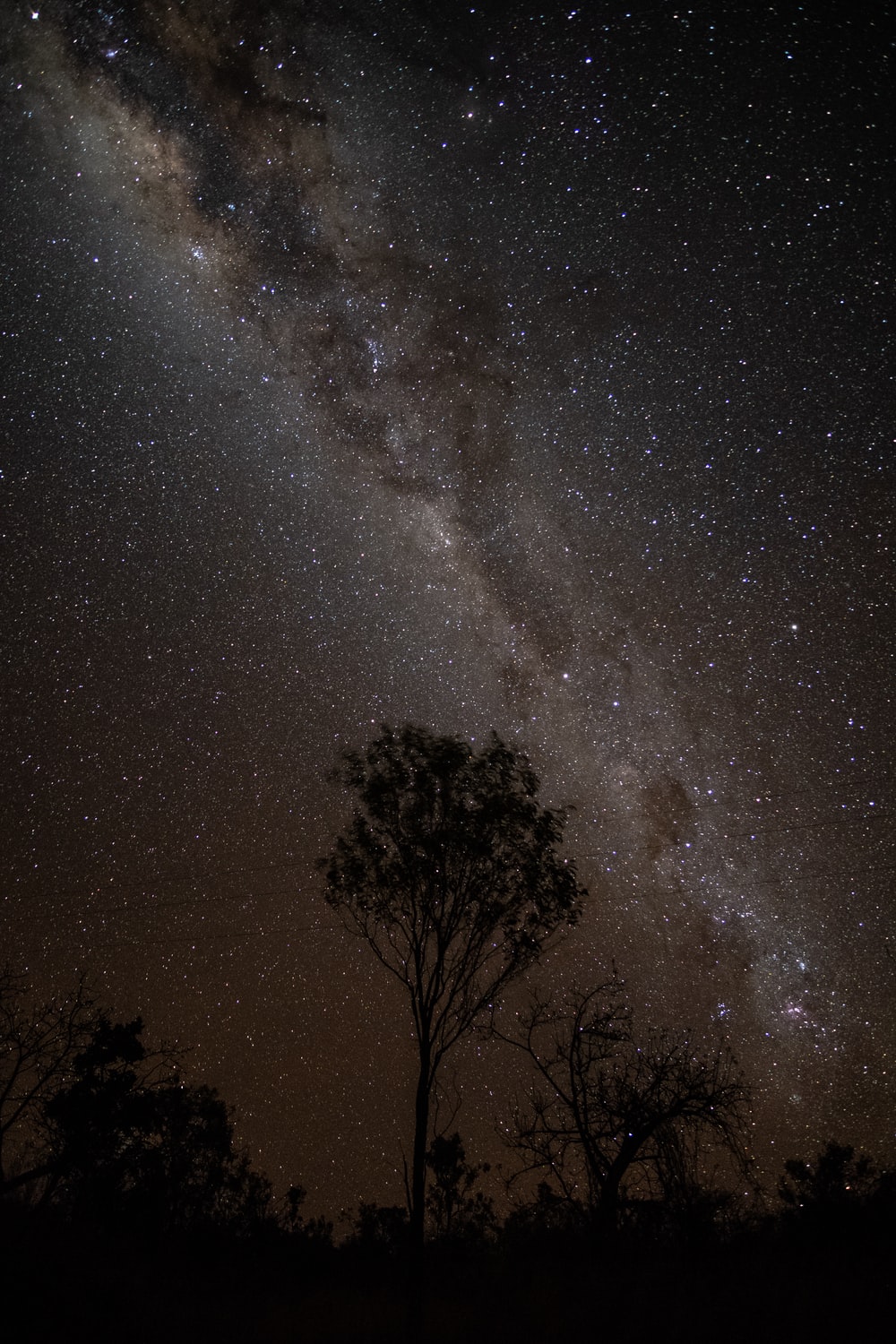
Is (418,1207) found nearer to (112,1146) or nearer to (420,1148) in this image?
(420,1148)

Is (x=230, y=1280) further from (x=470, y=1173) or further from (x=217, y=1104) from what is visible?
(x=470, y=1173)

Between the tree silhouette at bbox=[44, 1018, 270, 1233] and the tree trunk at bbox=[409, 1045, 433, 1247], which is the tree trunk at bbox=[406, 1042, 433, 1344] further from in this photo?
the tree silhouette at bbox=[44, 1018, 270, 1233]

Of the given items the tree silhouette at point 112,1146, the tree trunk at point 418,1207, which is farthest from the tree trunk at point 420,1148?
the tree silhouette at point 112,1146

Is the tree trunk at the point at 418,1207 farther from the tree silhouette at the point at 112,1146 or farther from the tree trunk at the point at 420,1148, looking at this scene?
the tree silhouette at the point at 112,1146

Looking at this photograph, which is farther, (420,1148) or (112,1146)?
(112,1146)

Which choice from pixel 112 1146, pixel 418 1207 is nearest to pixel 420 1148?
pixel 418 1207

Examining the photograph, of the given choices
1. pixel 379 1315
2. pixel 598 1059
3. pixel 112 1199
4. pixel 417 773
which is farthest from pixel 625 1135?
pixel 112 1199

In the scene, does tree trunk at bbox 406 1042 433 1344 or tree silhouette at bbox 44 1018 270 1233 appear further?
tree silhouette at bbox 44 1018 270 1233

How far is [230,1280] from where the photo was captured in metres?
13.5

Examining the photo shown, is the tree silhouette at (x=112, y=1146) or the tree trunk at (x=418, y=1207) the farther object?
the tree silhouette at (x=112, y=1146)

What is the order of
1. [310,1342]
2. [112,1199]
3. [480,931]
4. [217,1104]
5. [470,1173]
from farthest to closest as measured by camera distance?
1. [470,1173]
2. [217,1104]
3. [112,1199]
4. [480,931]
5. [310,1342]

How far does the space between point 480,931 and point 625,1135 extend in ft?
24.3

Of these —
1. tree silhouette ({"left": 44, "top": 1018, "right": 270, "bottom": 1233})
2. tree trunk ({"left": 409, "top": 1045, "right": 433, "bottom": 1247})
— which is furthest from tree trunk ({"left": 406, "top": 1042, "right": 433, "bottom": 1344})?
tree silhouette ({"left": 44, "top": 1018, "right": 270, "bottom": 1233})

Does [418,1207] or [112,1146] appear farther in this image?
[112,1146]
